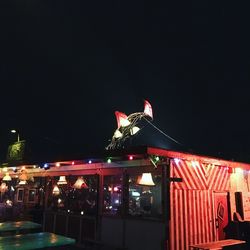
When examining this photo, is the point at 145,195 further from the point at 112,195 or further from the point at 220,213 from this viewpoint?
the point at 220,213

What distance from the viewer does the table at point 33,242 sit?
7830 mm

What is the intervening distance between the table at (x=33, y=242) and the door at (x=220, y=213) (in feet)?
19.9

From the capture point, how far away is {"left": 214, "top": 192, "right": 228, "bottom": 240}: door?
40.2 feet

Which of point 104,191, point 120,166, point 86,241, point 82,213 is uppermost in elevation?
point 120,166

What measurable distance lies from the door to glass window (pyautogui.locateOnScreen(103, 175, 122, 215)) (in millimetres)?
3654

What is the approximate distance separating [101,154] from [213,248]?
4.60 meters

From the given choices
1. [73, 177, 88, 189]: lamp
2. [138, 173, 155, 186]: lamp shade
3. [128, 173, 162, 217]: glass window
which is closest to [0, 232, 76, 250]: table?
[138, 173, 155, 186]: lamp shade

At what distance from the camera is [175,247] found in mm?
10234

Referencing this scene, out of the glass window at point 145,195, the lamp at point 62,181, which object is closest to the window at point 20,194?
the lamp at point 62,181

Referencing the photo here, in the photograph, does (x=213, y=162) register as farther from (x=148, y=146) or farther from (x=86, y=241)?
(x=86, y=241)

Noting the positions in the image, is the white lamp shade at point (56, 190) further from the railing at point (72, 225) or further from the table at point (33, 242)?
the table at point (33, 242)

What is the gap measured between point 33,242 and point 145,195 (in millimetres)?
4265

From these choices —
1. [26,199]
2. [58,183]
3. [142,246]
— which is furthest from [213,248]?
[26,199]

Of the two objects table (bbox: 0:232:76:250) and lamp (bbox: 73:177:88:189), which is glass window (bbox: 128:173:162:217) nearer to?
lamp (bbox: 73:177:88:189)
